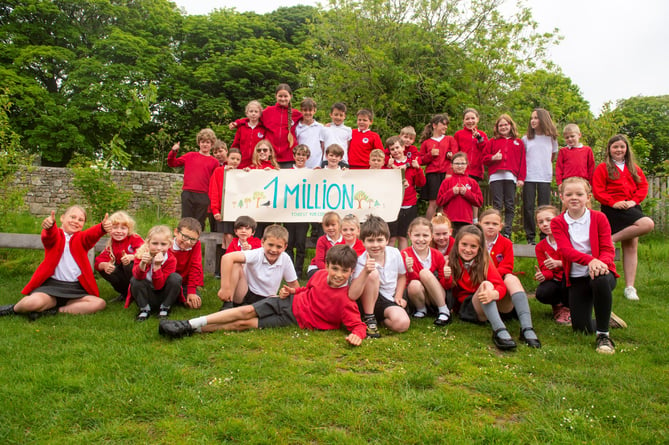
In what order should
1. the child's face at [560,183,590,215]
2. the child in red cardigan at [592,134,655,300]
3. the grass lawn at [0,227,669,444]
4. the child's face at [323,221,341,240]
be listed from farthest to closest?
the child in red cardigan at [592,134,655,300] → the child's face at [323,221,341,240] → the child's face at [560,183,590,215] → the grass lawn at [0,227,669,444]

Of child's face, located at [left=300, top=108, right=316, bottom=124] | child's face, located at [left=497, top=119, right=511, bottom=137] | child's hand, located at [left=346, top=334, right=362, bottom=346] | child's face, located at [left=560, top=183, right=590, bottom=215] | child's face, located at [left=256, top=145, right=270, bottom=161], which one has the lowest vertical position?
child's hand, located at [left=346, top=334, right=362, bottom=346]

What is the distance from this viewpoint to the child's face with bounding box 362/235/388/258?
525 cm

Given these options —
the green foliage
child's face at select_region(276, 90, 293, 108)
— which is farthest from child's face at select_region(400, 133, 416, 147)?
the green foliage

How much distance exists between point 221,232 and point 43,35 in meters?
24.6

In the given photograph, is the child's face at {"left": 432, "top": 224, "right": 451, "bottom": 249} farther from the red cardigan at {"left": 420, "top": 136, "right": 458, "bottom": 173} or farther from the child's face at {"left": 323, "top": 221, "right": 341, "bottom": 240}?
the red cardigan at {"left": 420, "top": 136, "right": 458, "bottom": 173}

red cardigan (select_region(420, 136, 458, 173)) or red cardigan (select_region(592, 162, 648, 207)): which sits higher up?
red cardigan (select_region(420, 136, 458, 173))

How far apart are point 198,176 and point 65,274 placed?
264 cm

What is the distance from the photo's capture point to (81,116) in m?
23.8

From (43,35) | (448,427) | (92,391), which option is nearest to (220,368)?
(92,391)

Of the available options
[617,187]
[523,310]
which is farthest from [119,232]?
[617,187]

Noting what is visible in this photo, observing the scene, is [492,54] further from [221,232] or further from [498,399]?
[498,399]

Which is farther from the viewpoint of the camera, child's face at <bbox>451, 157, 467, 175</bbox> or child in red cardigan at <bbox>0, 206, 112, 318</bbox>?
child's face at <bbox>451, 157, 467, 175</bbox>

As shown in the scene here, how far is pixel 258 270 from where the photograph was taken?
18.0 feet

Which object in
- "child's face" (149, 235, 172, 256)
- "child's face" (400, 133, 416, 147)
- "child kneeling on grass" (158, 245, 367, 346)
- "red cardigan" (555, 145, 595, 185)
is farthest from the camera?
"child's face" (400, 133, 416, 147)
